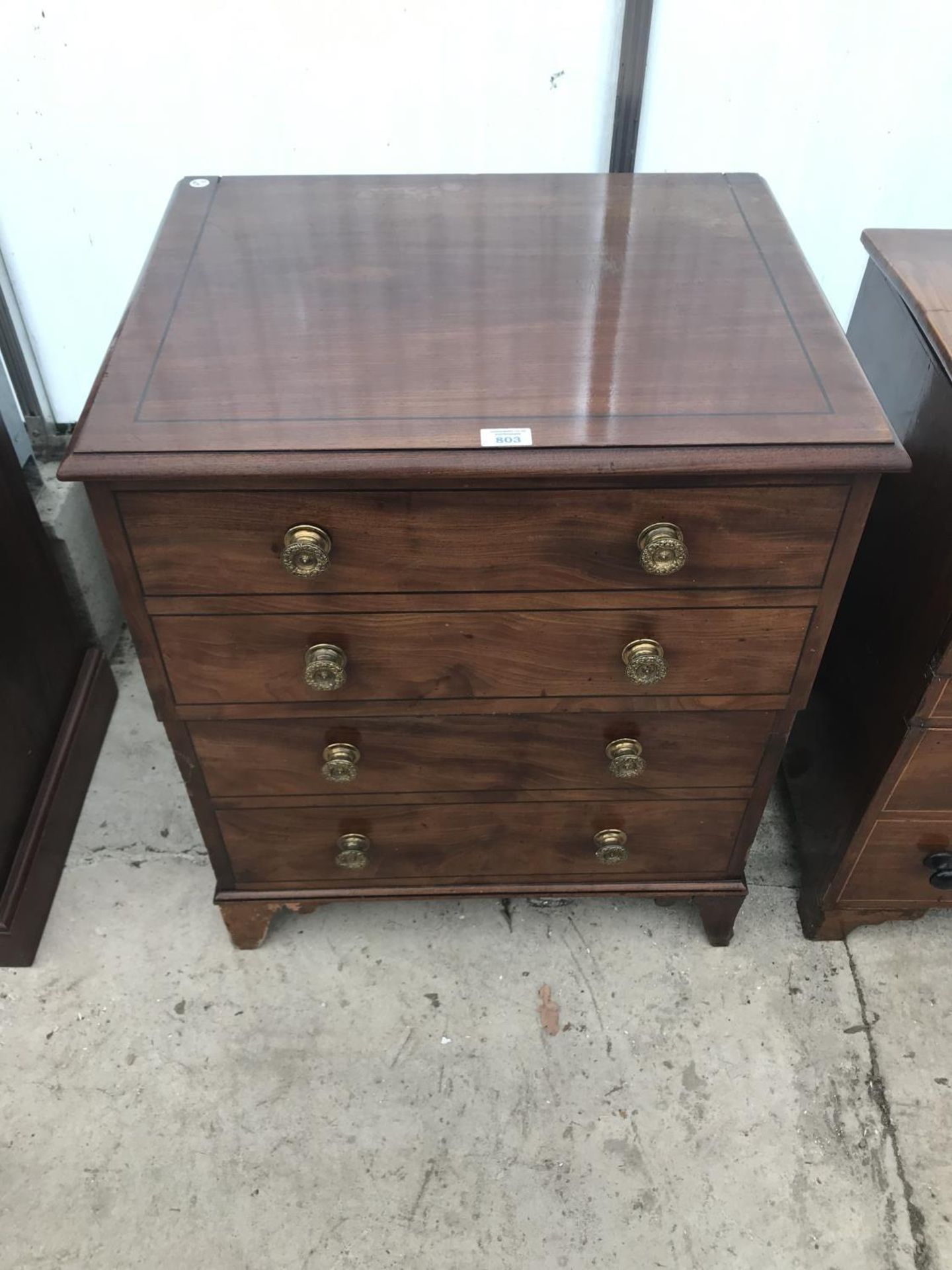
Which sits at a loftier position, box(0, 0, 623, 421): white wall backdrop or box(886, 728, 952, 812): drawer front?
box(0, 0, 623, 421): white wall backdrop

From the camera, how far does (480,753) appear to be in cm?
127

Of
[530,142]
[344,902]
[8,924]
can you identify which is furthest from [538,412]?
[8,924]

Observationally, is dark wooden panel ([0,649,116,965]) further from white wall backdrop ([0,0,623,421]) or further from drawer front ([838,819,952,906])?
drawer front ([838,819,952,906])

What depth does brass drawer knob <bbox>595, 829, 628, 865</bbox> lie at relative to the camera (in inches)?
54.3

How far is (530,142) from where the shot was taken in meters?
1.57

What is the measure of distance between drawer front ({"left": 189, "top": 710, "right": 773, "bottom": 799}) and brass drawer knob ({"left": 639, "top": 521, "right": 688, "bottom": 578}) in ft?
0.91

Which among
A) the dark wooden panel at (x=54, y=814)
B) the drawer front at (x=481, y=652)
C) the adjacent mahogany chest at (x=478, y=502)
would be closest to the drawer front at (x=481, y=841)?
the adjacent mahogany chest at (x=478, y=502)

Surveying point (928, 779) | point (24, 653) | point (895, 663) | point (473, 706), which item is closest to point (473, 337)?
point (473, 706)

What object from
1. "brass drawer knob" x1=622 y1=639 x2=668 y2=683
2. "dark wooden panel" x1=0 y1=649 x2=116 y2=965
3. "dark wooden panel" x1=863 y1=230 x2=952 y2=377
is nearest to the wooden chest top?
"dark wooden panel" x1=863 y1=230 x2=952 y2=377

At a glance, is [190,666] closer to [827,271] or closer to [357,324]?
[357,324]

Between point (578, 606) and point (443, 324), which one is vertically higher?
point (443, 324)

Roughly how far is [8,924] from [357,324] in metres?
1.04

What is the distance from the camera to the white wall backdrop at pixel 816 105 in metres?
1.45

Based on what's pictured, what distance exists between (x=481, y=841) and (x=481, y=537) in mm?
559
